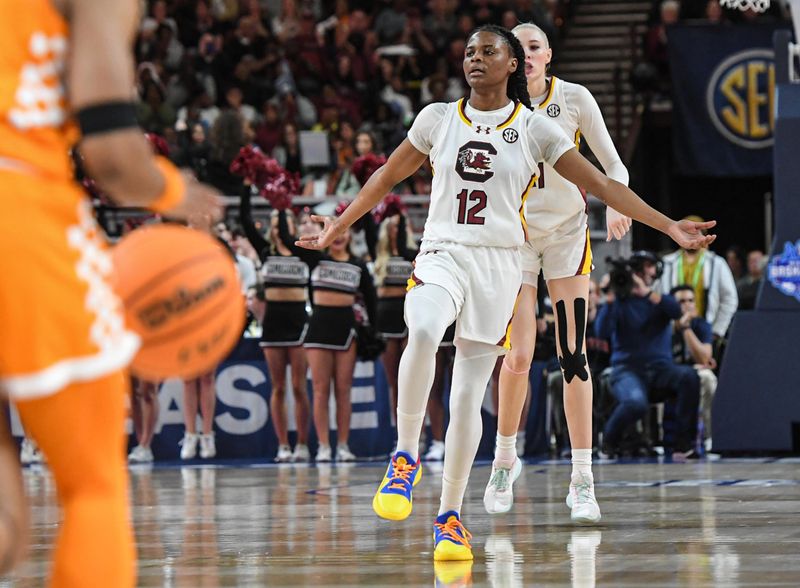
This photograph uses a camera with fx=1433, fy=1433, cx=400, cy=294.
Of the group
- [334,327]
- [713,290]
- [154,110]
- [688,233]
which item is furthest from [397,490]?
[154,110]

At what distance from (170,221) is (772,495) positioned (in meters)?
6.78

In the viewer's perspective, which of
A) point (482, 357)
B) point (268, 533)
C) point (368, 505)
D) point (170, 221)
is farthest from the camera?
point (170, 221)

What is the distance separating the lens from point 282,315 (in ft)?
43.1

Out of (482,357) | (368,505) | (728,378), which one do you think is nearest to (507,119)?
(482,357)

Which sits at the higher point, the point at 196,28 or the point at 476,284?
the point at 196,28

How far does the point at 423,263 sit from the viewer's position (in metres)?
6.05

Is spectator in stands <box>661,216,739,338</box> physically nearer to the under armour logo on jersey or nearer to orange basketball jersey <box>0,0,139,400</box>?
the under armour logo on jersey

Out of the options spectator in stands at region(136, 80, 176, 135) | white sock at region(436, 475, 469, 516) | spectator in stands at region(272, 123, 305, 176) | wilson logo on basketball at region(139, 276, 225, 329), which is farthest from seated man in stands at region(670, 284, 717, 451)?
wilson logo on basketball at region(139, 276, 225, 329)

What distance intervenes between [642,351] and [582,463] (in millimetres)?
5505

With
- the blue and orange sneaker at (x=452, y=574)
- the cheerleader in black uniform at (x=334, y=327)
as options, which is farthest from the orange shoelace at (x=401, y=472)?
the cheerleader in black uniform at (x=334, y=327)

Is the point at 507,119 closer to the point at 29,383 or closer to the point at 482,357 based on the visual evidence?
the point at 482,357

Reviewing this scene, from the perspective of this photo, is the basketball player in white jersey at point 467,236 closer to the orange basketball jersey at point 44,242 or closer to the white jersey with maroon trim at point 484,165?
the white jersey with maroon trim at point 484,165

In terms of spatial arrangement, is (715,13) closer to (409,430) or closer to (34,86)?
(409,430)

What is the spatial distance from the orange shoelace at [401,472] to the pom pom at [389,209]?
7549mm
